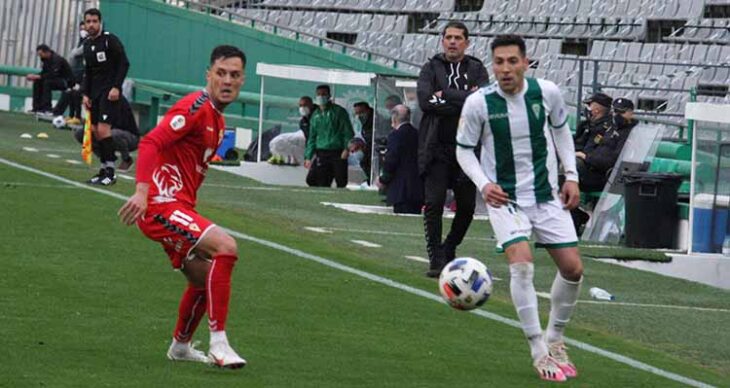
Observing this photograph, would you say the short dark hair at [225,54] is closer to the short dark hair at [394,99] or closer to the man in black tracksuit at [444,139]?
the man in black tracksuit at [444,139]

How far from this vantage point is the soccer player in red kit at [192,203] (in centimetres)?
848

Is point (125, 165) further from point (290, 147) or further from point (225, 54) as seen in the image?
point (225, 54)

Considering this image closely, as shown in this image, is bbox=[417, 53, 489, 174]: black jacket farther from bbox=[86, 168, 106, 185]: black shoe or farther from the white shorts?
bbox=[86, 168, 106, 185]: black shoe

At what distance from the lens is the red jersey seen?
A: 850 cm

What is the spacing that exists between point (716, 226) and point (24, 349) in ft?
32.2

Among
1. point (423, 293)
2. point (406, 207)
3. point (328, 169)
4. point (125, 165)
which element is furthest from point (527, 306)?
point (328, 169)

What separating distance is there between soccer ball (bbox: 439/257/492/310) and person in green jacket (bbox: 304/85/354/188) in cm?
1528

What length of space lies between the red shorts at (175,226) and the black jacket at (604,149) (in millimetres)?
11142

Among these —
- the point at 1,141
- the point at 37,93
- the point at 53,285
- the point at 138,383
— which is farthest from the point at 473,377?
the point at 37,93

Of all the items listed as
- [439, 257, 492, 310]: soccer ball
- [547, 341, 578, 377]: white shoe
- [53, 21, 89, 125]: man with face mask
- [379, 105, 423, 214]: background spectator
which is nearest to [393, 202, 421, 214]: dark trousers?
[379, 105, 423, 214]: background spectator

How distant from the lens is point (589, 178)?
19.5 meters

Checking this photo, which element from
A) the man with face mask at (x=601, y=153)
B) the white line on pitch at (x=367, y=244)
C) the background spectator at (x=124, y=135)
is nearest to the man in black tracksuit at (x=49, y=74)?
the background spectator at (x=124, y=135)

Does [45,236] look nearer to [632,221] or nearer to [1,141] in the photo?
[632,221]

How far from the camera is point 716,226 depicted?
56.5ft
